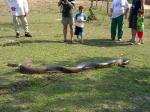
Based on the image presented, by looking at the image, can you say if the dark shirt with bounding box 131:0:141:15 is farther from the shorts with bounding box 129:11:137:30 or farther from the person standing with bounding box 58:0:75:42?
the person standing with bounding box 58:0:75:42

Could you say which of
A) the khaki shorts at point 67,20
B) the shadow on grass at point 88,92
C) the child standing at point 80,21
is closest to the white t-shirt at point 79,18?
the child standing at point 80,21

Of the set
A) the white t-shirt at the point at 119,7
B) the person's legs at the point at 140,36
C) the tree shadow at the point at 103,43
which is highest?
the white t-shirt at the point at 119,7

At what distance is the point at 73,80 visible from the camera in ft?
28.4

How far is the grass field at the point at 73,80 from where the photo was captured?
713 centimetres

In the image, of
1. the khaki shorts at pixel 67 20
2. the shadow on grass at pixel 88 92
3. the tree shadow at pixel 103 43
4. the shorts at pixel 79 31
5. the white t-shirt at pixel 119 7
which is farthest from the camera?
the white t-shirt at pixel 119 7

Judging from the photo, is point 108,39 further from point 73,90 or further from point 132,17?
point 73,90

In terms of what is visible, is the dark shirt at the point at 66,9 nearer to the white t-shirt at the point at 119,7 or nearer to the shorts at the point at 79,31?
the shorts at the point at 79,31

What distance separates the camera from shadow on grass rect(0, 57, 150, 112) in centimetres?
705

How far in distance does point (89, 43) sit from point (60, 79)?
5.30 metres

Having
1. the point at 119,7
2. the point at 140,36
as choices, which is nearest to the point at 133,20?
the point at 140,36

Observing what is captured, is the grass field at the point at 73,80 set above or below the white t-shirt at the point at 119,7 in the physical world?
below

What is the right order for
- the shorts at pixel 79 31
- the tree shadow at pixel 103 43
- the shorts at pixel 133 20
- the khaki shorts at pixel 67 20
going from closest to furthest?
the khaki shorts at pixel 67 20
the tree shadow at pixel 103 43
the shorts at pixel 79 31
the shorts at pixel 133 20

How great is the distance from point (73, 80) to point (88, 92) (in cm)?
86

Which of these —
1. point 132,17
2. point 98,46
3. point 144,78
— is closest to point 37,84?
point 144,78
